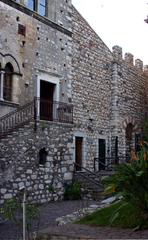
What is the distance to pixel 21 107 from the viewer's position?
1587 cm

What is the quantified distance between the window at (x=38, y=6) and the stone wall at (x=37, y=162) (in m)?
5.51

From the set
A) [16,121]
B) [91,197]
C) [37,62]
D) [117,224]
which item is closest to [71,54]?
[37,62]

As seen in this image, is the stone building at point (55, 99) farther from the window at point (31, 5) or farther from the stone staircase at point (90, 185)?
the stone staircase at point (90, 185)

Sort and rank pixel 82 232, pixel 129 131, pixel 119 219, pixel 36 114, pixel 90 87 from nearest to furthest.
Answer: pixel 82 232 → pixel 119 219 → pixel 36 114 → pixel 90 87 → pixel 129 131

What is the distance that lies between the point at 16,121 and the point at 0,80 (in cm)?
177

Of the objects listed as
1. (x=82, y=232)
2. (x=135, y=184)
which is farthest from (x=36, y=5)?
(x=82, y=232)

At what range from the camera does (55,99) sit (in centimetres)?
1858

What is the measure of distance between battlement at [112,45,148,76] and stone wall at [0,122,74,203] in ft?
28.1

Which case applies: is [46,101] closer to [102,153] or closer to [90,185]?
[90,185]

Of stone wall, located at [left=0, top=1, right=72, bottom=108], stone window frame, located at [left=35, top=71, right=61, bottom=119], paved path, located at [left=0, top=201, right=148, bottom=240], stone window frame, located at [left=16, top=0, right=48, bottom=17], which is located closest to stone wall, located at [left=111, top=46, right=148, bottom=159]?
stone wall, located at [left=0, top=1, right=72, bottom=108]

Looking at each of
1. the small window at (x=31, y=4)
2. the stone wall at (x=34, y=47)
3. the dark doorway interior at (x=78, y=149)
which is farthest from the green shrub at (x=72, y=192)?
the small window at (x=31, y=4)

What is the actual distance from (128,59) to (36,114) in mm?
12011

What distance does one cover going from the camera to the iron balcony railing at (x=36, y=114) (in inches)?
590

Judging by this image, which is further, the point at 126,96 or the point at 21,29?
the point at 126,96
